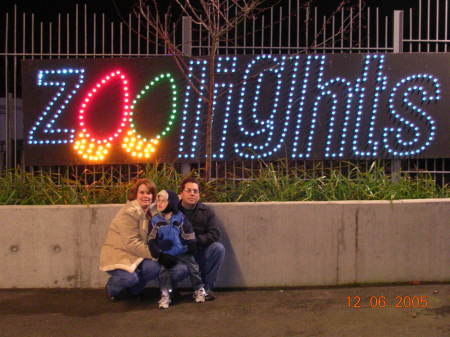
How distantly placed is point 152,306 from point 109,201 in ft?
5.56


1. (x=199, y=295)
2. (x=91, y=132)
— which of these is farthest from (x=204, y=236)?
(x=91, y=132)

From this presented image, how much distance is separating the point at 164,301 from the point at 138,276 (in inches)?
14.6

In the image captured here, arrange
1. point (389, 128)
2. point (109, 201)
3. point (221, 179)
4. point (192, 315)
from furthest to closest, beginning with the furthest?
1. point (389, 128)
2. point (221, 179)
3. point (109, 201)
4. point (192, 315)

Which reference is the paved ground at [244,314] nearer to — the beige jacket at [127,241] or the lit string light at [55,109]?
the beige jacket at [127,241]

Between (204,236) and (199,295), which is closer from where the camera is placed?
(199,295)

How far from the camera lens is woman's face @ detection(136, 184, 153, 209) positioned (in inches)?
245

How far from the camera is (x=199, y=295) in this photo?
6.02 m

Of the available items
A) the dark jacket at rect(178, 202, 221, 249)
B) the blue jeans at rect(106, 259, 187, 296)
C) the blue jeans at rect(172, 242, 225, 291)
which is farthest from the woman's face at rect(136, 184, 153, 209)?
the blue jeans at rect(172, 242, 225, 291)

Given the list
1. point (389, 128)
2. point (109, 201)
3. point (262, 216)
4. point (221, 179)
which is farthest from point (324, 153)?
point (109, 201)

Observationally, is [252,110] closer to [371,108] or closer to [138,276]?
[371,108]

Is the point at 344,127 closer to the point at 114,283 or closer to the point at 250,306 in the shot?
the point at 250,306

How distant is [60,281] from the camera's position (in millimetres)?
6621
